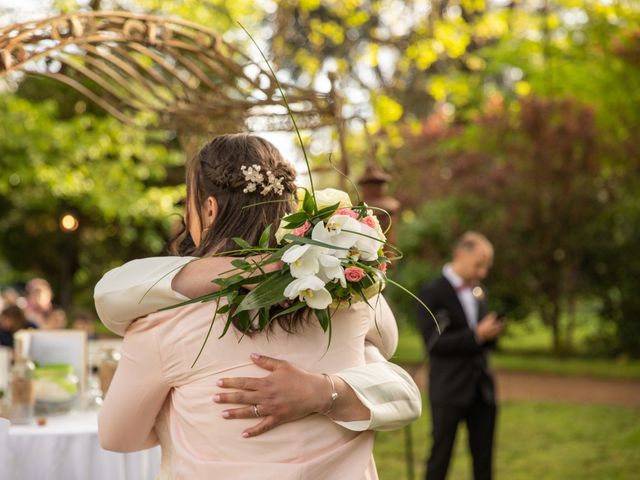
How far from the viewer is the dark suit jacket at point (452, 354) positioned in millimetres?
6641

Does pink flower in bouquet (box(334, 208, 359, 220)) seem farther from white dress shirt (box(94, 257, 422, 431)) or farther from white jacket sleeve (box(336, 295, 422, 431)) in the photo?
white dress shirt (box(94, 257, 422, 431))

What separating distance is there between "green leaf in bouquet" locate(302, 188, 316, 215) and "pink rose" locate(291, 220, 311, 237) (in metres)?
0.04

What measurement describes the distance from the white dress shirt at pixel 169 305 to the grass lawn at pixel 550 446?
6.25 metres

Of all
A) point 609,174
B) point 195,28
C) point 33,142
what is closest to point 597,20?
point 609,174

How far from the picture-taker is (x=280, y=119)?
6.64 metres

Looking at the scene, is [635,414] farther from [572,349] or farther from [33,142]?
[33,142]

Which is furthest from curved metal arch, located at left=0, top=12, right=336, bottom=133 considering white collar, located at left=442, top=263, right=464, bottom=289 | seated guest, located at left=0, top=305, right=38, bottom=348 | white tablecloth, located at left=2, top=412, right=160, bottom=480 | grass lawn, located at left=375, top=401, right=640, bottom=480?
grass lawn, located at left=375, top=401, right=640, bottom=480

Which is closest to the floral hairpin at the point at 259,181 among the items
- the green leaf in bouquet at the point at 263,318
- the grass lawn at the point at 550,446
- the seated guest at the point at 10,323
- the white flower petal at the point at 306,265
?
the white flower petal at the point at 306,265

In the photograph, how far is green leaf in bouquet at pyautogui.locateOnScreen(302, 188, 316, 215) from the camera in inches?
100

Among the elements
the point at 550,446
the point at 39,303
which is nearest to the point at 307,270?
the point at 550,446

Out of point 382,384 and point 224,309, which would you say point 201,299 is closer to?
point 224,309

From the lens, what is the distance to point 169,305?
2.50 meters

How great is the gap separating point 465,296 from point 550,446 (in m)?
4.35

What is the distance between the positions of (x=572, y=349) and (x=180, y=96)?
47.6 feet
